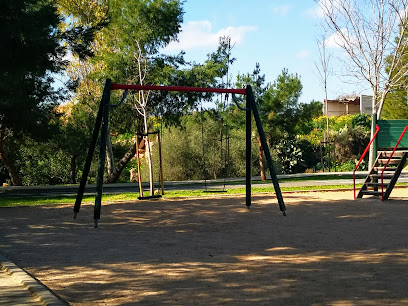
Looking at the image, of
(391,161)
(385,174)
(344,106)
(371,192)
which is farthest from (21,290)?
(344,106)

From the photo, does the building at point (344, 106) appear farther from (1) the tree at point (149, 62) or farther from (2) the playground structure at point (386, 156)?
(2) the playground structure at point (386, 156)

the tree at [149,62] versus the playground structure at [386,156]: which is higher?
the tree at [149,62]

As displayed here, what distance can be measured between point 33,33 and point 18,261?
24.3 feet

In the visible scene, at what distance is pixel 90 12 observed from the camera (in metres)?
31.3

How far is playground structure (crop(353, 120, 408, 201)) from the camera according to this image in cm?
1552

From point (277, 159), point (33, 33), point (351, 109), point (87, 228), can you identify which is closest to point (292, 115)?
point (277, 159)

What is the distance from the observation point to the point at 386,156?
53.2 ft

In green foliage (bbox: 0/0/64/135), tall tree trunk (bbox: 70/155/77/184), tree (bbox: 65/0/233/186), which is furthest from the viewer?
tall tree trunk (bbox: 70/155/77/184)

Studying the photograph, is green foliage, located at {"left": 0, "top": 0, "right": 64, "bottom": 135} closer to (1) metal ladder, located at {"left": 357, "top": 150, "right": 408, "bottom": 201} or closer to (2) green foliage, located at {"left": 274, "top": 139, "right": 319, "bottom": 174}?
(1) metal ladder, located at {"left": 357, "top": 150, "right": 408, "bottom": 201}

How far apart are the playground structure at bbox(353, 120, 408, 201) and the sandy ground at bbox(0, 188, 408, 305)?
1801 mm

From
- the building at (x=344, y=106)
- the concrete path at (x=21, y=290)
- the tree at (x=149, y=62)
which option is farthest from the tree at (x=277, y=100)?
the building at (x=344, y=106)

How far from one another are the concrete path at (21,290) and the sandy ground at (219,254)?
18 centimetres

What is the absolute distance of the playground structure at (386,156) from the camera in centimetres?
1552

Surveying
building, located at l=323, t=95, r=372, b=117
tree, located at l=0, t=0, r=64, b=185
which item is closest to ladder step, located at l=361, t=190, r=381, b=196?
tree, located at l=0, t=0, r=64, b=185
